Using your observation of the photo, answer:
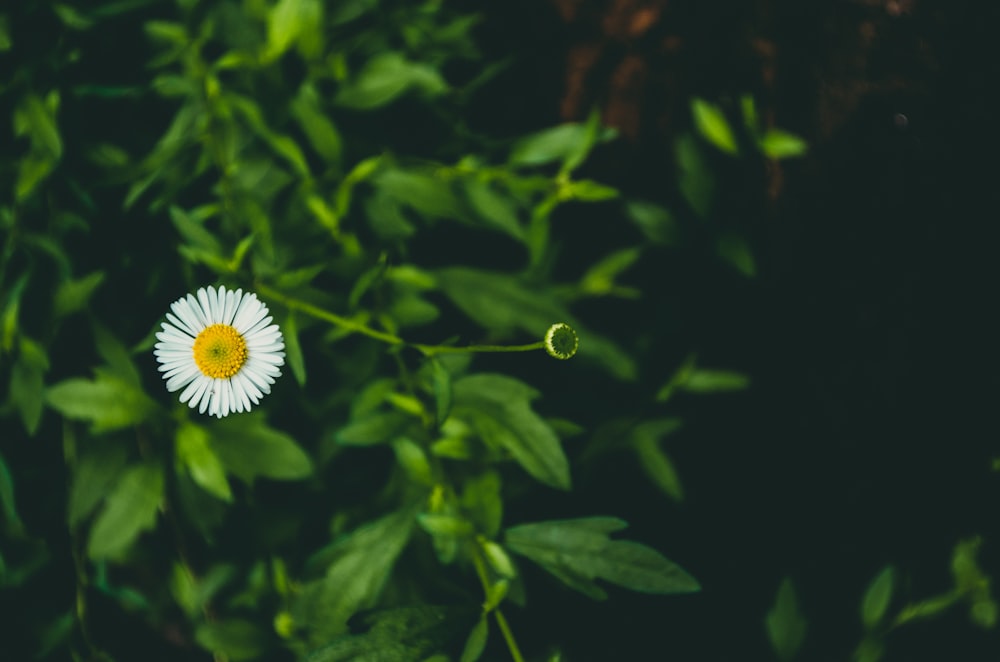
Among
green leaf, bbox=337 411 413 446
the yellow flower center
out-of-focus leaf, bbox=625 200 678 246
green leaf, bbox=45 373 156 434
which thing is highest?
out-of-focus leaf, bbox=625 200 678 246

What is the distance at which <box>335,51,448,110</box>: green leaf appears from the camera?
117cm

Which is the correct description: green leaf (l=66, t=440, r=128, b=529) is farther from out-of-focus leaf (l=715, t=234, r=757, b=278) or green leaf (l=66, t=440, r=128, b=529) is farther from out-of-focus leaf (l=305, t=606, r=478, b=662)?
out-of-focus leaf (l=715, t=234, r=757, b=278)

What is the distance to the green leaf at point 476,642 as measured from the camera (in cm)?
88

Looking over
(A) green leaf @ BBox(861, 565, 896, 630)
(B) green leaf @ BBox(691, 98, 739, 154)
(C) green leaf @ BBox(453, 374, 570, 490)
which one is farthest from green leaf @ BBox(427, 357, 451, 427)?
(A) green leaf @ BBox(861, 565, 896, 630)

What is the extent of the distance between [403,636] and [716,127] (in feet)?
3.06

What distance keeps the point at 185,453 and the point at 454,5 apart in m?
0.98

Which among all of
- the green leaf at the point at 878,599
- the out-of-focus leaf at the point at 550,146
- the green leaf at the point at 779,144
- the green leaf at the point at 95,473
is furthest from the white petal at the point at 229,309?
the green leaf at the point at 878,599

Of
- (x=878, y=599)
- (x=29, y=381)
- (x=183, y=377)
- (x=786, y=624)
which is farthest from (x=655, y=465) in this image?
(x=29, y=381)

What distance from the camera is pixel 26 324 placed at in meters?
1.15

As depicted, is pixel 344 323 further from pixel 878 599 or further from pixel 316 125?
pixel 878 599

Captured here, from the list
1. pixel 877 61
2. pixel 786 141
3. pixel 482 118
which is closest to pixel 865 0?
pixel 877 61

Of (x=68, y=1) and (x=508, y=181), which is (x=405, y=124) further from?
(x=68, y=1)

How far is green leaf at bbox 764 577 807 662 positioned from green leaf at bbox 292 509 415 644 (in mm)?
562

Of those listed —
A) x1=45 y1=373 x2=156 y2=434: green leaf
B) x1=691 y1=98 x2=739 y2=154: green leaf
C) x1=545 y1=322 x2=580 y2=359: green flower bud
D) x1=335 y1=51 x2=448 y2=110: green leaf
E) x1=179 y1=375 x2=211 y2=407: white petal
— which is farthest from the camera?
x1=691 y1=98 x2=739 y2=154: green leaf
